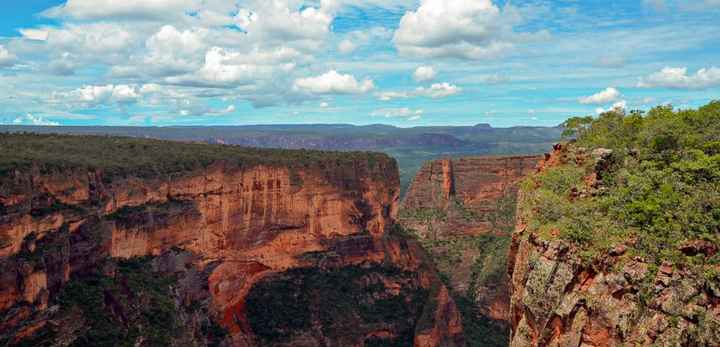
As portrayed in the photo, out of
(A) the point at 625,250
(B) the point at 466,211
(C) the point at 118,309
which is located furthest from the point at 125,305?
(B) the point at 466,211

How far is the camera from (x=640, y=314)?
12398 millimetres

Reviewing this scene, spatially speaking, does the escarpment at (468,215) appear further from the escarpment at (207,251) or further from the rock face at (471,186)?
the escarpment at (207,251)

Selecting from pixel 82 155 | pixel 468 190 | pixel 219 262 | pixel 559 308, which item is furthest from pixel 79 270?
pixel 468 190

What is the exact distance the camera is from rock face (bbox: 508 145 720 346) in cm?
1198

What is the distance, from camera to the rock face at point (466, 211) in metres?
75.0

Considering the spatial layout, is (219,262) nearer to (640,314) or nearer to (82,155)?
(82,155)

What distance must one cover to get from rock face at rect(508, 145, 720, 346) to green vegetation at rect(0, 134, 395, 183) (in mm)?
31500

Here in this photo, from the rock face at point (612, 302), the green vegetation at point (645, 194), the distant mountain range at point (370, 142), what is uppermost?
the green vegetation at point (645, 194)

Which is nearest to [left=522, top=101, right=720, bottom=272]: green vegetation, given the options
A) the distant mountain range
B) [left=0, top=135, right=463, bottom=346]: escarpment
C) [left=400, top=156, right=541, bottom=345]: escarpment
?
[left=0, top=135, right=463, bottom=346]: escarpment

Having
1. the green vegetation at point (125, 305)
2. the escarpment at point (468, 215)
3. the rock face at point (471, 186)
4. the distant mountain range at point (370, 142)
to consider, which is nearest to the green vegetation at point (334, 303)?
the green vegetation at point (125, 305)

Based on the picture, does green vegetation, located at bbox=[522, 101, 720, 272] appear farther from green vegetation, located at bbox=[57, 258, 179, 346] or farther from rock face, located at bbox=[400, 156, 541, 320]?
rock face, located at bbox=[400, 156, 541, 320]

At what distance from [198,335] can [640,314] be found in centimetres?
3986

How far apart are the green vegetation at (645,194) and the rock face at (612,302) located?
367 mm

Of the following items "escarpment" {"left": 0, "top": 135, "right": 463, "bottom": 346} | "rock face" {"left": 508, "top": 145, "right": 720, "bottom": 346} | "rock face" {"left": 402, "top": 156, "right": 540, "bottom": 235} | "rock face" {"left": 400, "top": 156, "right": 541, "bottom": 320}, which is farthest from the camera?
"rock face" {"left": 402, "top": 156, "right": 540, "bottom": 235}
